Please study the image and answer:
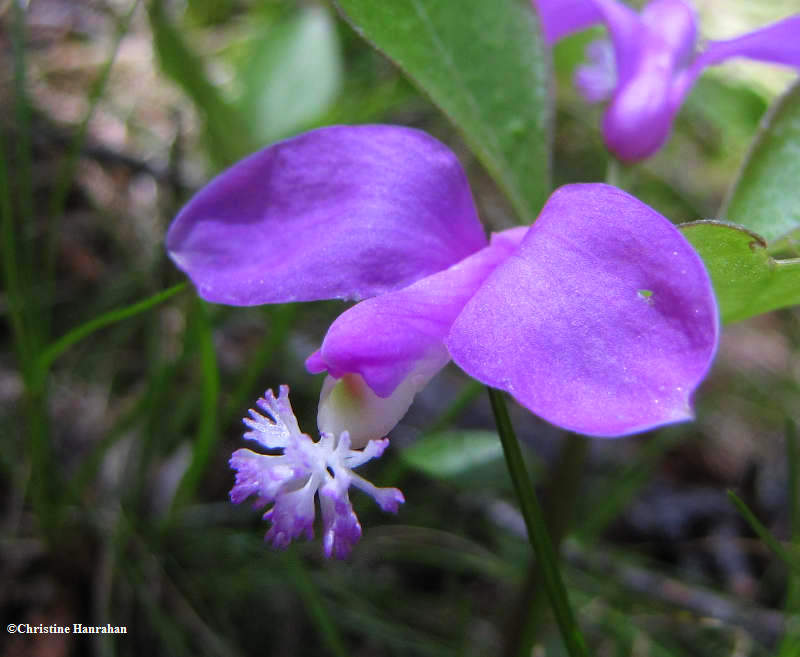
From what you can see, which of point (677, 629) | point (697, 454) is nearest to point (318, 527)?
point (677, 629)

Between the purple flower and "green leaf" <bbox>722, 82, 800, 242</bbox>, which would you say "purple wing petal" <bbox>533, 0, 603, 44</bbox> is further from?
the purple flower

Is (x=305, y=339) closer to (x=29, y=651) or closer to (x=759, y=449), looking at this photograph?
(x=29, y=651)

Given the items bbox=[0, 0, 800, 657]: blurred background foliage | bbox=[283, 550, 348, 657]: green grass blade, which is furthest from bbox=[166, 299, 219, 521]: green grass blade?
bbox=[283, 550, 348, 657]: green grass blade

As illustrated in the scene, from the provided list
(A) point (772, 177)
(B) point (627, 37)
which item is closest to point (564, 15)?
(B) point (627, 37)

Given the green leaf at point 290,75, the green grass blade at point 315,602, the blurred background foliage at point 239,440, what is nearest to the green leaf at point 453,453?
the blurred background foliage at point 239,440

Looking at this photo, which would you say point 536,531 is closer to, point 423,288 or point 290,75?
point 423,288

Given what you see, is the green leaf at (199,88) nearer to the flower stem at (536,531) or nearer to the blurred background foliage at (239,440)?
the blurred background foliage at (239,440)

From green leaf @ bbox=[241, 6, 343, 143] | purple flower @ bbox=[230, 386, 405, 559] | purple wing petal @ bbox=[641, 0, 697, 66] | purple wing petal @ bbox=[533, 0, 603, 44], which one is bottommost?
green leaf @ bbox=[241, 6, 343, 143]
